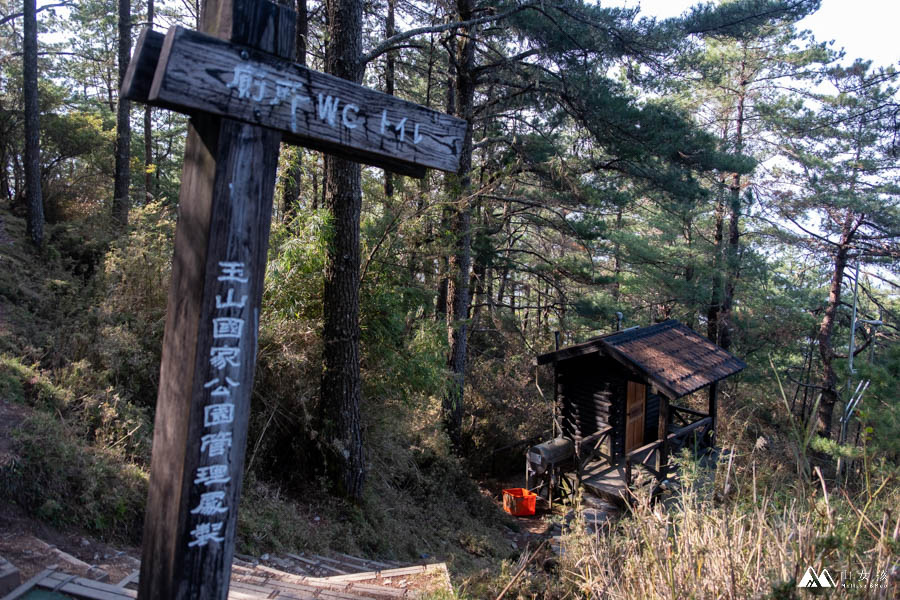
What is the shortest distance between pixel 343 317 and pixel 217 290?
460cm

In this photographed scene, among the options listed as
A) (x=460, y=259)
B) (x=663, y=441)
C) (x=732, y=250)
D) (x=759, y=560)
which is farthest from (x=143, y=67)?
(x=732, y=250)

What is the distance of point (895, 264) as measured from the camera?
15.7 m

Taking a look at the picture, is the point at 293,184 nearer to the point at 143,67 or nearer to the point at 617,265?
the point at 143,67

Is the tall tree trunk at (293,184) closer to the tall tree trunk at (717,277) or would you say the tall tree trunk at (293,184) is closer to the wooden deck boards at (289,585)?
the wooden deck boards at (289,585)

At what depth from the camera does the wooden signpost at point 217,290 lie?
2.05 m

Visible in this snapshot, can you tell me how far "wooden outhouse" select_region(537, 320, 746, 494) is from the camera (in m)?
10.3

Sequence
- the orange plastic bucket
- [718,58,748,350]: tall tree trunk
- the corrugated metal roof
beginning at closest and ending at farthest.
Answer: the corrugated metal roof
the orange plastic bucket
[718,58,748,350]: tall tree trunk

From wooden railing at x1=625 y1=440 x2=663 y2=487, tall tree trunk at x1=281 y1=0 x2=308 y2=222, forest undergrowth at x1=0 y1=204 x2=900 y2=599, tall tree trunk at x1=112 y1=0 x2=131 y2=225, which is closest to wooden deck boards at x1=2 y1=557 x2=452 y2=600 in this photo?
forest undergrowth at x1=0 y1=204 x2=900 y2=599

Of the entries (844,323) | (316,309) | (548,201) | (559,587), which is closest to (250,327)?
(559,587)

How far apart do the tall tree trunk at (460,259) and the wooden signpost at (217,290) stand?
24.0ft

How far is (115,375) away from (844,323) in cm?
2009

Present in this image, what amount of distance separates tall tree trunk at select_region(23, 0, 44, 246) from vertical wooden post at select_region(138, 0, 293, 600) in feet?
35.2

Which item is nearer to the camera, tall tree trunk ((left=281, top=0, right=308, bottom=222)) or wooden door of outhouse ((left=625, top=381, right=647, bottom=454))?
tall tree trunk ((left=281, top=0, right=308, bottom=222))

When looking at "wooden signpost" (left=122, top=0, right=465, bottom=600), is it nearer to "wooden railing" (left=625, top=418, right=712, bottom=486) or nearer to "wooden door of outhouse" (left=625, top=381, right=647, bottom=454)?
"wooden railing" (left=625, top=418, right=712, bottom=486)
